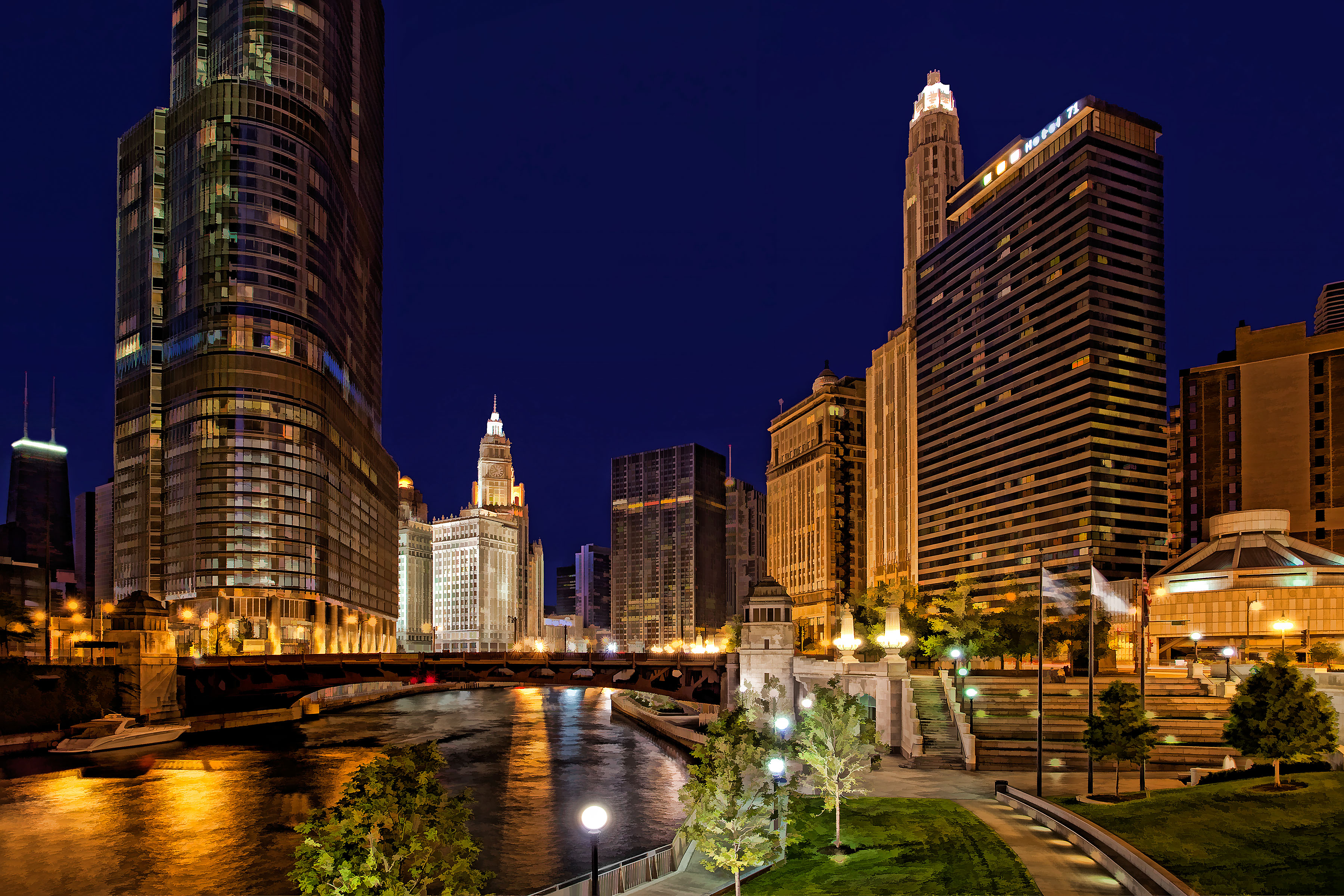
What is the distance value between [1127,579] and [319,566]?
504 ft

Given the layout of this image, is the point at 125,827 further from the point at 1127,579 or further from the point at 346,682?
the point at 1127,579

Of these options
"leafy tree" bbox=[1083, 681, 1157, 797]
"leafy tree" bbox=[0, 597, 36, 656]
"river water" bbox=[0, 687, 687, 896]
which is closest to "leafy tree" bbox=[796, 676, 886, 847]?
"leafy tree" bbox=[1083, 681, 1157, 797]

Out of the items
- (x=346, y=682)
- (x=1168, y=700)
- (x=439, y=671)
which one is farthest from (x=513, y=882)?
(x=346, y=682)

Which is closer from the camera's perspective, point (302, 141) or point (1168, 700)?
point (1168, 700)

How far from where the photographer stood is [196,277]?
184 metres

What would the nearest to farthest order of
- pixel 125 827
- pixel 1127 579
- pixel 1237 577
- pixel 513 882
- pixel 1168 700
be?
pixel 513 882 < pixel 125 827 < pixel 1168 700 < pixel 1237 577 < pixel 1127 579

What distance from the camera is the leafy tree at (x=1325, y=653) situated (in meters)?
99.7

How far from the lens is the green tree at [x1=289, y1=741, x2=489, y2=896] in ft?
65.0

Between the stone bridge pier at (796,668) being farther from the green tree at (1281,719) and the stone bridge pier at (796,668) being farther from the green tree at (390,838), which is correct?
the green tree at (390,838)

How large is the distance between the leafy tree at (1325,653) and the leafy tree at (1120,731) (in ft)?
219

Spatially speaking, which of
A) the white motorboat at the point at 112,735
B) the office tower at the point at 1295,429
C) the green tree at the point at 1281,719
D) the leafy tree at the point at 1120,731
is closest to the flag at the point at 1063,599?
the office tower at the point at 1295,429

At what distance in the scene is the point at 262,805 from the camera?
66438 mm

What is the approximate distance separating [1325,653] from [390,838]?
10968 cm

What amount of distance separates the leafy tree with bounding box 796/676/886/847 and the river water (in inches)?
492
